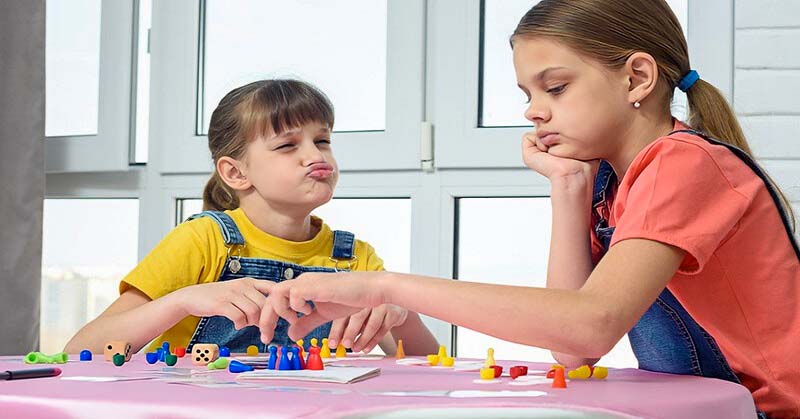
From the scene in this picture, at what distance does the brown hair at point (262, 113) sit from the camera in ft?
5.72

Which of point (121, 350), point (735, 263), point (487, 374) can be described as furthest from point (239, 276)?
point (735, 263)

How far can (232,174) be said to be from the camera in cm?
181

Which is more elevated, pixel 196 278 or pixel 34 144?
pixel 34 144

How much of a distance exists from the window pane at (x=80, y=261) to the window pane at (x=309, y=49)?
0.37 m

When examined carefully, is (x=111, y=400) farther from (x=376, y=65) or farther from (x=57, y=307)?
(x=57, y=307)

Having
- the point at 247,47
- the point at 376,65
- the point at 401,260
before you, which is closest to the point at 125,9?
the point at 247,47

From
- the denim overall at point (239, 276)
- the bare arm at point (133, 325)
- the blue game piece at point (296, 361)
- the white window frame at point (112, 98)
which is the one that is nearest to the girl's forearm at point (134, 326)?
the bare arm at point (133, 325)

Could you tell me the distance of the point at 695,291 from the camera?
110 centimetres

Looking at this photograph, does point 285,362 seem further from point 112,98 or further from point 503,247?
point 112,98

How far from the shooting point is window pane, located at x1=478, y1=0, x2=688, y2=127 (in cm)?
212

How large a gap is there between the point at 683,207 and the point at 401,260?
4.01 feet

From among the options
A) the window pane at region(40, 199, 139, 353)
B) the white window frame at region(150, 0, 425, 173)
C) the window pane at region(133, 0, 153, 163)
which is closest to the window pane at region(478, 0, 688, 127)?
the white window frame at region(150, 0, 425, 173)

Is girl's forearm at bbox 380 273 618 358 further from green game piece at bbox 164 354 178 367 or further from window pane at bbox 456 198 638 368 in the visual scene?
window pane at bbox 456 198 638 368

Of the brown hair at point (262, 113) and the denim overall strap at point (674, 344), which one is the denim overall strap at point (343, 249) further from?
the denim overall strap at point (674, 344)
